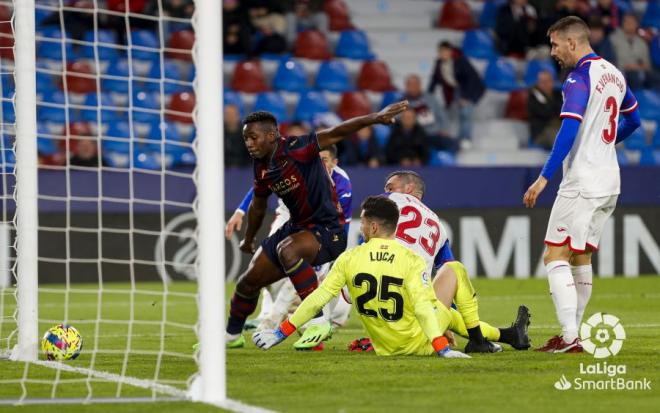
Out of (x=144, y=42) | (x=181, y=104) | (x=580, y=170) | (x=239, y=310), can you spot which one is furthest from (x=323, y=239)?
(x=144, y=42)

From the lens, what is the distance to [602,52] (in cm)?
1858

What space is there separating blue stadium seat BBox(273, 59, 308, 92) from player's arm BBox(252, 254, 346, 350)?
11.9 m

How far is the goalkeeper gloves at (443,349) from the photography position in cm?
688

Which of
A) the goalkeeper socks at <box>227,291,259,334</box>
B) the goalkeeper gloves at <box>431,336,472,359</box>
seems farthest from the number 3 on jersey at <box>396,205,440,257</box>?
the goalkeeper gloves at <box>431,336,472,359</box>

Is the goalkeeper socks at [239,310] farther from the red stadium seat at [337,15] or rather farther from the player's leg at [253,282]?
the red stadium seat at [337,15]

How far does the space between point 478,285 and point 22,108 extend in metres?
8.44

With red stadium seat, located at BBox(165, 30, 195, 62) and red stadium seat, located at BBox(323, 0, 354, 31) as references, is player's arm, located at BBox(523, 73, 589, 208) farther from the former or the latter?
red stadium seat, located at BBox(323, 0, 354, 31)

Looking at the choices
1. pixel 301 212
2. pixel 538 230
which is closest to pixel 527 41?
pixel 538 230

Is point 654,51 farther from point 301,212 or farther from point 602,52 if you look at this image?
point 301,212

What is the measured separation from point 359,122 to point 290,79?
11.5 m

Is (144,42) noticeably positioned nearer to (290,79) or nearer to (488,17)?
(290,79)

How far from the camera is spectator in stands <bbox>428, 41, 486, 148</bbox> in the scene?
18234mm

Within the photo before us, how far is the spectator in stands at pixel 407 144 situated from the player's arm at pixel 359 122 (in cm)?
880

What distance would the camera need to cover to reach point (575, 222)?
25.3 ft
